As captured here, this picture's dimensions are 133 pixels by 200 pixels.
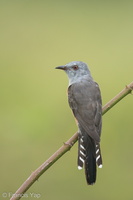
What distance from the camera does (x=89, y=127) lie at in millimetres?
4918

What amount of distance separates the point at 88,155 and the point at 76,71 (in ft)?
3.96

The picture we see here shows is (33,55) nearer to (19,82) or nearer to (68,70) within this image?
(19,82)

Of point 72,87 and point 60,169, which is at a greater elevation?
point 72,87

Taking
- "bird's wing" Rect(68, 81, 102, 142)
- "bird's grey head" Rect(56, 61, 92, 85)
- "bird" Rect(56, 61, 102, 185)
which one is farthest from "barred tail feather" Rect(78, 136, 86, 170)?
"bird's grey head" Rect(56, 61, 92, 85)

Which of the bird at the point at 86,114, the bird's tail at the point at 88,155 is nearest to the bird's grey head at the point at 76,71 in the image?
the bird at the point at 86,114

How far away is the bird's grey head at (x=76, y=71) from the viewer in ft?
18.3

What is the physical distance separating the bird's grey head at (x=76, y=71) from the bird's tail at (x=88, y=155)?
2.93ft

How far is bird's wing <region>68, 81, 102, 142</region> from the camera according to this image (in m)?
4.93

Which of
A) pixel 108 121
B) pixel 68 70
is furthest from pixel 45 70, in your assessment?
pixel 68 70

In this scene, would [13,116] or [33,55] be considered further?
[33,55]

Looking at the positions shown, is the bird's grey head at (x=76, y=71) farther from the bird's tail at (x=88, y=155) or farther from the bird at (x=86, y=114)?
the bird's tail at (x=88, y=155)

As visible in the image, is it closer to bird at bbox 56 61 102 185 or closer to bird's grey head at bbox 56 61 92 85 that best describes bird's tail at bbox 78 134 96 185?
bird at bbox 56 61 102 185

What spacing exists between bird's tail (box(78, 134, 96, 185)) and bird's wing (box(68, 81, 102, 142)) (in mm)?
87

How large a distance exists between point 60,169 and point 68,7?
9.44 metres
